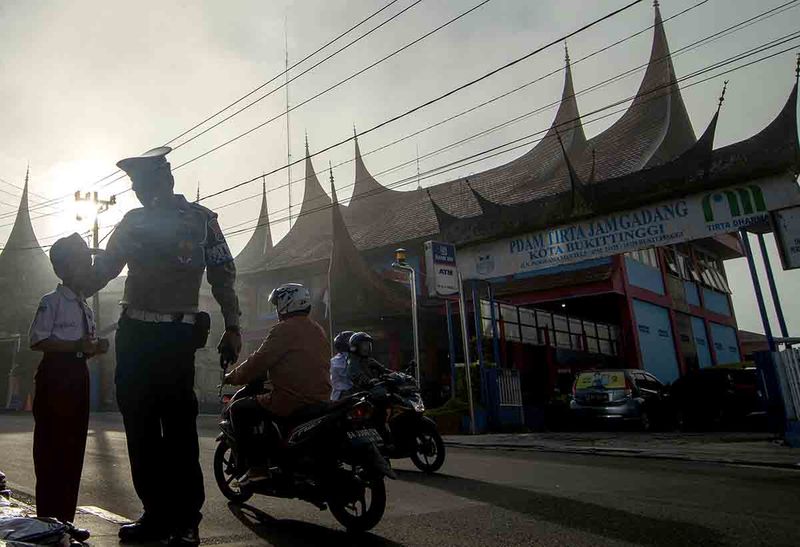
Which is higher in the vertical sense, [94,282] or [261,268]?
[261,268]

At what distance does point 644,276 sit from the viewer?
20.4 meters

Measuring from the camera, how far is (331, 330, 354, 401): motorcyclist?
283 inches

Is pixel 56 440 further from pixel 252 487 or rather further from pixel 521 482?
pixel 521 482

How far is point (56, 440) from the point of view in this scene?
288 cm

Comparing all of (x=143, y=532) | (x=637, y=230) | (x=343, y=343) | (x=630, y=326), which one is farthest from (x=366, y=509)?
(x=630, y=326)

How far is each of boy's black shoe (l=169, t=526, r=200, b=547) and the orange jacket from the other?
3.33 ft

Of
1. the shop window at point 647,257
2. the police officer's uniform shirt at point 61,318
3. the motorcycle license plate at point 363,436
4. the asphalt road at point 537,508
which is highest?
the shop window at point 647,257

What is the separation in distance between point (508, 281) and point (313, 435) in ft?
55.2

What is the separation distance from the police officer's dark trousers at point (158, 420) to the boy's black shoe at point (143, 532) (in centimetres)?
3

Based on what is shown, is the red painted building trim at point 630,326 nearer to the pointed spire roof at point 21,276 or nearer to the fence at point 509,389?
the fence at point 509,389

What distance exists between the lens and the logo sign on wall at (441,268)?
12.6m

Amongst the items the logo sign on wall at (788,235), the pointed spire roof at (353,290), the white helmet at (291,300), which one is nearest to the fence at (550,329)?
the pointed spire roof at (353,290)

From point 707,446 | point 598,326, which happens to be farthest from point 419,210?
point 707,446

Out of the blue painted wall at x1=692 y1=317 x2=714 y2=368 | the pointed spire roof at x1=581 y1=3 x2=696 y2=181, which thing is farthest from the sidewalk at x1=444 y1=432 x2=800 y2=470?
the blue painted wall at x1=692 y1=317 x2=714 y2=368
